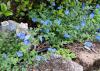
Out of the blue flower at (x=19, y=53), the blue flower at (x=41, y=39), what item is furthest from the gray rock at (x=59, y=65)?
Answer: the blue flower at (x=41, y=39)

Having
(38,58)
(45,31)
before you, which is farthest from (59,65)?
(45,31)

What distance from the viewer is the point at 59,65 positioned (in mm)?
3254

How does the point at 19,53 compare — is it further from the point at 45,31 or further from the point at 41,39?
the point at 45,31

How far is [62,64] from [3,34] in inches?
28.1

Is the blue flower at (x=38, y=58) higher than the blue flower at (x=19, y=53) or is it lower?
lower

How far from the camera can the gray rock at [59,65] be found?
3221mm

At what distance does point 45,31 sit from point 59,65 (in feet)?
2.01

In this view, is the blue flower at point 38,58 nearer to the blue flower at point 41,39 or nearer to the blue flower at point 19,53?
the blue flower at point 19,53

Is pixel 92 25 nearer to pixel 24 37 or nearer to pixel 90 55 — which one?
pixel 90 55

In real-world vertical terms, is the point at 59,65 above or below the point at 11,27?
below

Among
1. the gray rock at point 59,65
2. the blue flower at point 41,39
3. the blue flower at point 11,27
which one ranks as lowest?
the gray rock at point 59,65

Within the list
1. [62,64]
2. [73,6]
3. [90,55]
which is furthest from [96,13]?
[62,64]

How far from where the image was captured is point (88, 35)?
391 centimetres

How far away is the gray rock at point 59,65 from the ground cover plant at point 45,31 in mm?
59
